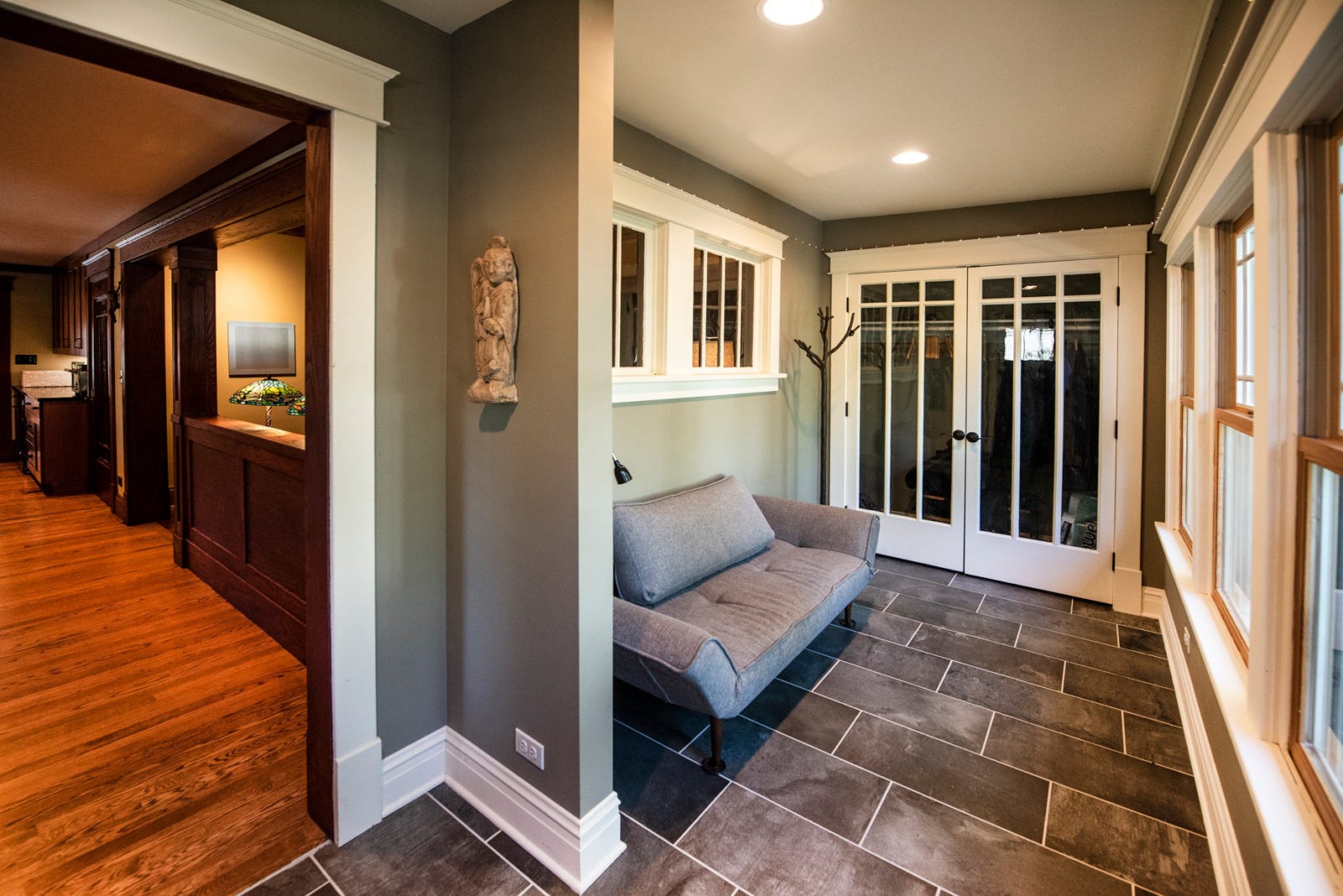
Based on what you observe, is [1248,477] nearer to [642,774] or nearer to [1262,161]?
[1262,161]

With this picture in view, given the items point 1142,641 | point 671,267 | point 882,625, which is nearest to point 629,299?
point 671,267

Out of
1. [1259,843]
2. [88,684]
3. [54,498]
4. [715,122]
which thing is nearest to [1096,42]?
[715,122]

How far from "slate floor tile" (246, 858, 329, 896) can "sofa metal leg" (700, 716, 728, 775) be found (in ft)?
3.84

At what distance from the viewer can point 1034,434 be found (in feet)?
13.2

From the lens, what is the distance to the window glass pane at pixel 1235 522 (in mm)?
2002

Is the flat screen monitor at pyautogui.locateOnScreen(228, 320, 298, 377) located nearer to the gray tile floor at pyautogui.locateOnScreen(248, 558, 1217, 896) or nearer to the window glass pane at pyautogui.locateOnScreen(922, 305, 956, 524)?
the gray tile floor at pyautogui.locateOnScreen(248, 558, 1217, 896)

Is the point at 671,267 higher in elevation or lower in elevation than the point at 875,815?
higher

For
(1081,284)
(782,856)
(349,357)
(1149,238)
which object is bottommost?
(782,856)

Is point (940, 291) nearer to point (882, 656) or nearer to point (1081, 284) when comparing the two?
point (1081, 284)

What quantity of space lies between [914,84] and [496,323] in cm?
182

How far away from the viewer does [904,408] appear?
4500 millimetres

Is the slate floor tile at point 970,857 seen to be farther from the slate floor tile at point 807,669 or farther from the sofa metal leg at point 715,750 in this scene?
the slate floor tile at point 807,669

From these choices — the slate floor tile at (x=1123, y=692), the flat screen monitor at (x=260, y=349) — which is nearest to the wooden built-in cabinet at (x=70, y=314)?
the flat screen monitor at (x=260, y=349)

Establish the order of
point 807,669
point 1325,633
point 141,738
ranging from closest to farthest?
point 1325,633 → point 141,738 → point 807,669
